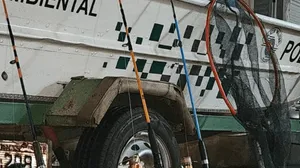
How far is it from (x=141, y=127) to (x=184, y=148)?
1383 mm

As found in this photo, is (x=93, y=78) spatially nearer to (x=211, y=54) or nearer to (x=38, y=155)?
(x=38, y=155)

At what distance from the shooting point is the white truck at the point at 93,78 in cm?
448

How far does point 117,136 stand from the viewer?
15.3 ft

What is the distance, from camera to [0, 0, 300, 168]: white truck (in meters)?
4.48

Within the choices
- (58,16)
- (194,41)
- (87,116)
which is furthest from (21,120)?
(194,41)

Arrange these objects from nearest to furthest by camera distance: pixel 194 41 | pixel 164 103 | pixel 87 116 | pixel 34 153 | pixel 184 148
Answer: pixel 34 153 → pixel 87 116 → pixel 164 103 → pixel 194 41 → pixel 184 148

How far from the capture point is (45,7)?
14.9 ft

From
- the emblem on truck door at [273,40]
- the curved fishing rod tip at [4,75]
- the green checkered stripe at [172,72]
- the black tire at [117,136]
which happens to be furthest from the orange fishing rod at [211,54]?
the curved fishing rod tip at [4,75]

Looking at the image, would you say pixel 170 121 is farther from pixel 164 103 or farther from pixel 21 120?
pixel 21 120

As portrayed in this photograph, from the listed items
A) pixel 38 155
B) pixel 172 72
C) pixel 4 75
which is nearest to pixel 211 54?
pixel 172 72

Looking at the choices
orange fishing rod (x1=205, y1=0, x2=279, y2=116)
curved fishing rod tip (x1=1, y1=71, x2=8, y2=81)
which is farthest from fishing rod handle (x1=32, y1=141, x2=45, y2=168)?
orange fishing rod (x1=205, y1=0, x2=279, y2=116)

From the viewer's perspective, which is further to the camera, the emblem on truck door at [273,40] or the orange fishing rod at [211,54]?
the emblem on truck door at [273,40]

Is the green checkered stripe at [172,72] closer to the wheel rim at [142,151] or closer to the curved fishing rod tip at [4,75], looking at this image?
the wheel rim at [142,151]

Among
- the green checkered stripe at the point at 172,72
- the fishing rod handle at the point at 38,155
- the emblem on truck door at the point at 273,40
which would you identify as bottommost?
the fishing rod handle at the point at 38,155
